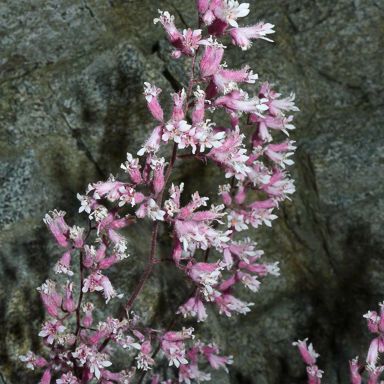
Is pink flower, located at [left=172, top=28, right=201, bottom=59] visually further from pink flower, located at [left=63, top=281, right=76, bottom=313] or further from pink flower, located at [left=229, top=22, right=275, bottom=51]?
pink flower, located at [left=63, top=281, right=76, bottom=313]

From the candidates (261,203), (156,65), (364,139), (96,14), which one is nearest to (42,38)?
(96,14)

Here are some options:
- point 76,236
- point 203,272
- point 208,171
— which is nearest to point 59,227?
point 76,236

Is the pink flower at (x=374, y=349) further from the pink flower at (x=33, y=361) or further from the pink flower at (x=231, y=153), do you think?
the pink flower at (x=33, y=361)

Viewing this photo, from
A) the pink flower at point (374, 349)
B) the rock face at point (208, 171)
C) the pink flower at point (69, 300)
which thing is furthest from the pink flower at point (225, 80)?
the rock face at point (208, 171)

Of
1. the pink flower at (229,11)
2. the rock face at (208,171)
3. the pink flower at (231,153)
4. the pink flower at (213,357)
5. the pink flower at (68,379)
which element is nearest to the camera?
the pink flower at (229,11)

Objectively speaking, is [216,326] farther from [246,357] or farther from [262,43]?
[262,43]

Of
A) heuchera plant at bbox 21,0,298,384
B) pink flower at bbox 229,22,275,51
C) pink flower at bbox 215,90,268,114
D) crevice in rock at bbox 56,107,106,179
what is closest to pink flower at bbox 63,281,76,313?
heuchera plant at bbox 21,0,298,384

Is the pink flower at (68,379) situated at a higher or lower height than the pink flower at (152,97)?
lower

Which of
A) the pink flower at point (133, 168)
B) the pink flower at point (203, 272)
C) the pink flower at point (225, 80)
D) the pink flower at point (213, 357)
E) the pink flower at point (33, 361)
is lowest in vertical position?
the pink flower at point (213, 357)
